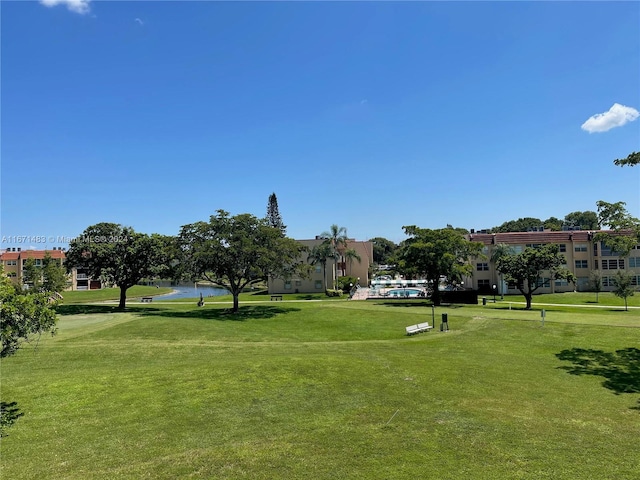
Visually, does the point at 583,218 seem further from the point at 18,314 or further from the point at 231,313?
the point at 18,314

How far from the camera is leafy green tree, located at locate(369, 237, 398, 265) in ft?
517

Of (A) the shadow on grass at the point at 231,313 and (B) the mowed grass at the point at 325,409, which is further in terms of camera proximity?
(A) the shadow on grass at the point at 231,313

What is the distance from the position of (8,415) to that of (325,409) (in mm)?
8080

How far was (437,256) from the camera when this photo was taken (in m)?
44.5

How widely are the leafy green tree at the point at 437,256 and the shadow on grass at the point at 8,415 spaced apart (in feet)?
127

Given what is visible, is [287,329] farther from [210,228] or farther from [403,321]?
[210,228]

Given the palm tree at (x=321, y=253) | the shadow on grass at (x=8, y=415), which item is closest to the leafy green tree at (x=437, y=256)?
the palm tree at (x=321, y=253)

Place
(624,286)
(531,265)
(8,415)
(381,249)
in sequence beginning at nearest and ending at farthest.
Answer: (8,415) < (531,265) < (624,286) < (381,249)

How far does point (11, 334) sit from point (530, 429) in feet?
39.1

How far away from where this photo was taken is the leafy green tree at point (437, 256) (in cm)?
4425

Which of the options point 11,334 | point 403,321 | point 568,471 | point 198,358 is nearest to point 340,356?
point 198,358

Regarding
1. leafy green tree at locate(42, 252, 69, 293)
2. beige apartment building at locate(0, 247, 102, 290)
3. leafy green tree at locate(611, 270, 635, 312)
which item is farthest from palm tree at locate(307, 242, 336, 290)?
beige apartment building at locate(0, 247, 102, 290)

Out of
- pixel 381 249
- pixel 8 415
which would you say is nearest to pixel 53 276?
pixel 8 415

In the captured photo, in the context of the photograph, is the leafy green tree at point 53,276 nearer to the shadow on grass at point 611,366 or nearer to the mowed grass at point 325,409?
the mowed grass at point 325,409
